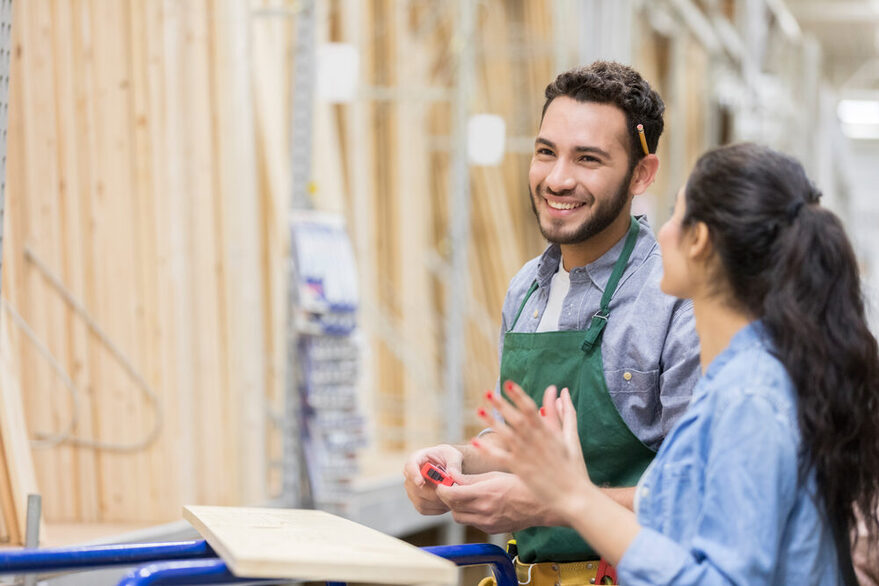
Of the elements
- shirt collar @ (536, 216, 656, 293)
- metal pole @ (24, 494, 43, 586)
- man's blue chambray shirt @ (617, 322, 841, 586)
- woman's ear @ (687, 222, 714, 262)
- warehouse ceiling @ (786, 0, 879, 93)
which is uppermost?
warehouse ceiling @ (786, 0, 879, 93)

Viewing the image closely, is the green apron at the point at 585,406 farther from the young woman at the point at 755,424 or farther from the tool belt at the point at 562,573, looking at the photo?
the young woman at the point at 755,424

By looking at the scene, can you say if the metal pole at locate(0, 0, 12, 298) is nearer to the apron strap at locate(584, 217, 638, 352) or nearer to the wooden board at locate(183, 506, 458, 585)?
the wooden board at locate(183, 506, 458, 585)

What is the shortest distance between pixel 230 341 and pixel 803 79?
9217 mm

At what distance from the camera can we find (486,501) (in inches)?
79.3

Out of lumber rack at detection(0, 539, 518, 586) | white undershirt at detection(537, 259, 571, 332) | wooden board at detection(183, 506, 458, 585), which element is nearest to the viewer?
wooden board at detection(183, 506, 458, 585)

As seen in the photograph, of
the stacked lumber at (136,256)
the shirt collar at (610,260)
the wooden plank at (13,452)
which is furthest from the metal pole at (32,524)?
the shirt collar at (610,260)

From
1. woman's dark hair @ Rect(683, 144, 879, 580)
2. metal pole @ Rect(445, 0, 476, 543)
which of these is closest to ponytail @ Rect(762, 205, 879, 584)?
woman's dark hair @ Rect(683, 144, 879, 580)

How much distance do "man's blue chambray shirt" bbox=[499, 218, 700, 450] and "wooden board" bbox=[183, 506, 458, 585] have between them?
60cm

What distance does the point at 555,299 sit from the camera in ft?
7.93

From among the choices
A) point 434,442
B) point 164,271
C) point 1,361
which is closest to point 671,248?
point 1,361

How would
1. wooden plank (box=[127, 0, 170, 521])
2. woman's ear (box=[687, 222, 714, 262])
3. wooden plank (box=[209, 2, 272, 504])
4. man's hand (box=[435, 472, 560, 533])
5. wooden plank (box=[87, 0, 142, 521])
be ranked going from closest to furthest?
woman's ear (box=[687, 222, 714, 262]) < man's hand (box=[435, 472, 560, 533]) < wooden plank (box=[87, 0, 142, 521]) < wooden plank (box=[127, 0, 170, 521]) < wooden plank (box=[209, 2, 272, 504])

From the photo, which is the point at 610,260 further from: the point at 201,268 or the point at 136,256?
the point at 201,268

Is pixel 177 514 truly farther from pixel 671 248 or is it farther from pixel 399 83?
pixel 399 83

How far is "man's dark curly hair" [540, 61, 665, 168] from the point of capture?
227 cm
